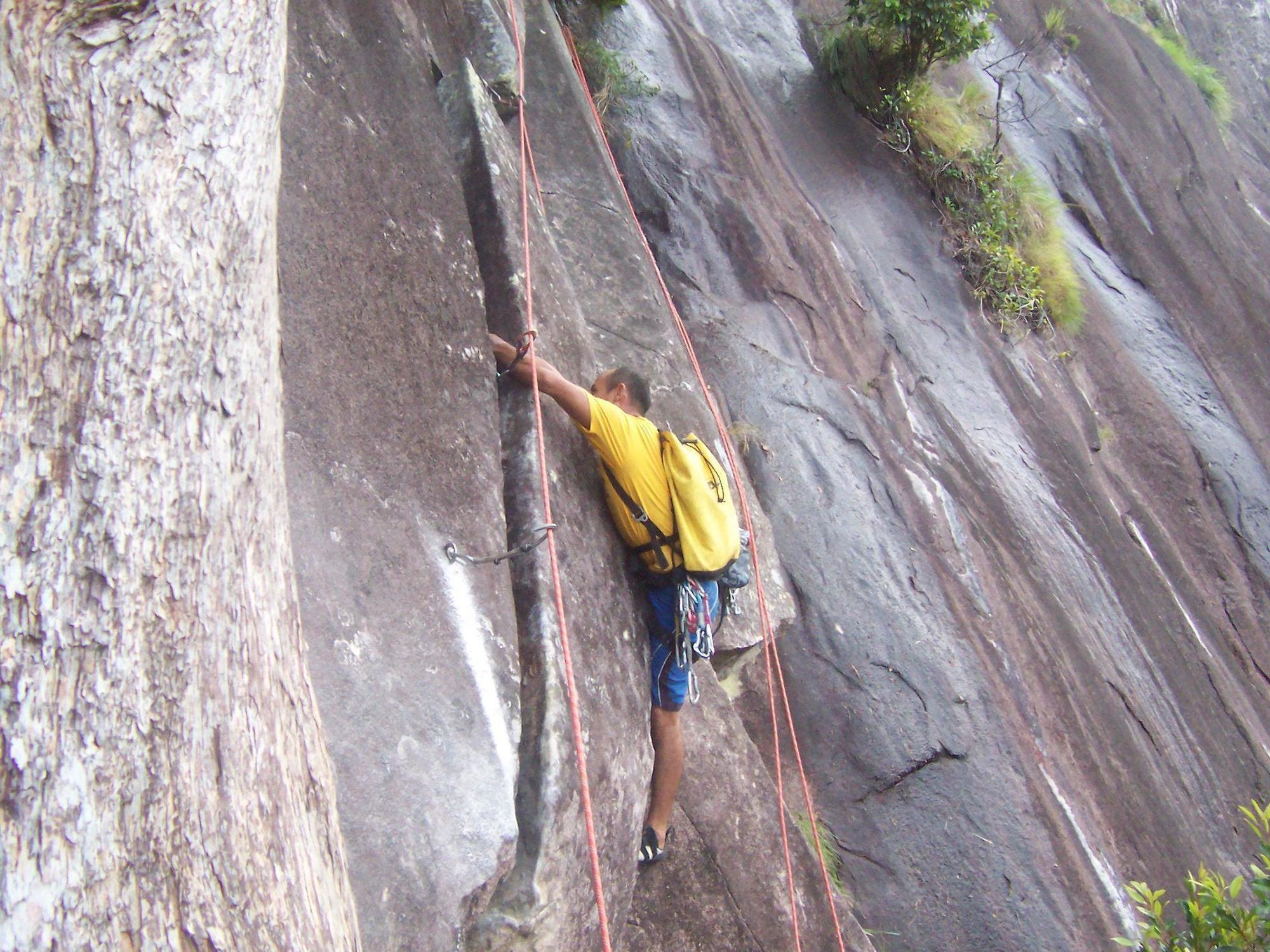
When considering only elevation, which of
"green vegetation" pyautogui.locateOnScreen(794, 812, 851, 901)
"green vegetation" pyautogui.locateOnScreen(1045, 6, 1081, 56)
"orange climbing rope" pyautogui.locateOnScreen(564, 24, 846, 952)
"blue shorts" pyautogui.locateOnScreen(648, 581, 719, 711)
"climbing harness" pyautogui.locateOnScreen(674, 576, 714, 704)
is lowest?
"green vegetation" pyautogui.locateOnScreen(794, 812, 851, 901)

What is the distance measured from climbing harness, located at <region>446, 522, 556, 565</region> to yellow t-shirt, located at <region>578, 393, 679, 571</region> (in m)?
0.43

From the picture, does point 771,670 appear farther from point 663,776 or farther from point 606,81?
point 606,81

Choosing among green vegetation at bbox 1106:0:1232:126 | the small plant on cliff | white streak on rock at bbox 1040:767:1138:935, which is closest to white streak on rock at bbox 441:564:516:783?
white streak on rock at bbox 1040:767:1138:935

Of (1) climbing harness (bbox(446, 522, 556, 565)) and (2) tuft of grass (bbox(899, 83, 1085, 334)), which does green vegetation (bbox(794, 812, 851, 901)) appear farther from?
(2) tuft of grass (bbox(899, 83, 1085, 334))

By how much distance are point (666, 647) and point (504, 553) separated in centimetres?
98

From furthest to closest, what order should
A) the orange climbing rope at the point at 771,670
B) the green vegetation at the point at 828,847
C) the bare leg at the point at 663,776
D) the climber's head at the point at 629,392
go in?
1. the green vegetation at the point at 828,847
2. the orange climbing rope at the point at 771,670
3. the climber's head at the point at 629,392
4. the bare leg at the point at 663,776

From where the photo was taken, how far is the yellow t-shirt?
4047 millimetres

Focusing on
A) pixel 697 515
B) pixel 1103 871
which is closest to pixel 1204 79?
pixel 1103 871

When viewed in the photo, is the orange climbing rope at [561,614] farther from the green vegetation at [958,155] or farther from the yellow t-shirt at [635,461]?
the green vegetation at [958,155]

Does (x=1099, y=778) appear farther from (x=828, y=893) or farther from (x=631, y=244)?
(x=631, y=244)

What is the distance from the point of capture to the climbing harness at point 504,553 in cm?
339

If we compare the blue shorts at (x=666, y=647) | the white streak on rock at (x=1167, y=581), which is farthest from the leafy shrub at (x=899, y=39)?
the blue shorts at (x=666, y=647)

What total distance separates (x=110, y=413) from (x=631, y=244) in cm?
499

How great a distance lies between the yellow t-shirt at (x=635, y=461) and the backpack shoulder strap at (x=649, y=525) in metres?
0.01
